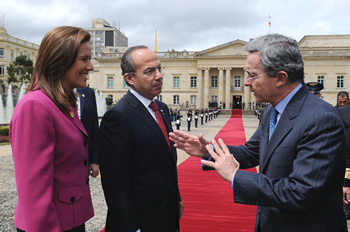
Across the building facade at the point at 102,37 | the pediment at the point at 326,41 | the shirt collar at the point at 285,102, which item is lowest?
the shirt collar at the point at 285,102

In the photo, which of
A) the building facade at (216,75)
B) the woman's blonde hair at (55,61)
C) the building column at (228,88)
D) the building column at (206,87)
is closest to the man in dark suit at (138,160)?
the woman's blonde hair at (55,61)

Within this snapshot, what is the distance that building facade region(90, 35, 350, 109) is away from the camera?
5216 centimetres

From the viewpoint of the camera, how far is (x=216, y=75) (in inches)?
2168

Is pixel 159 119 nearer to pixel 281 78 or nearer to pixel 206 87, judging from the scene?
pixel 281 78

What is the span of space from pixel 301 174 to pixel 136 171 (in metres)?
1.31

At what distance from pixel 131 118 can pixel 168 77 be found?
5314 cm

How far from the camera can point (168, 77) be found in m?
55.2

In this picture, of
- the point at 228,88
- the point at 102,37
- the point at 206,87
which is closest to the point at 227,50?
the point at 228,88

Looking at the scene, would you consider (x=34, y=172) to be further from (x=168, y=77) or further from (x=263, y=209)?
(x=168, y=77)

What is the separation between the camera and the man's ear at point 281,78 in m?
1.98

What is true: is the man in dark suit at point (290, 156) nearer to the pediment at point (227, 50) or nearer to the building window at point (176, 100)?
the pediment at point (227, 50)

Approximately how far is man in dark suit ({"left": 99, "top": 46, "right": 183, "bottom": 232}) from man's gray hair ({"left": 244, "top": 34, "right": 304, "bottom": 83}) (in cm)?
104

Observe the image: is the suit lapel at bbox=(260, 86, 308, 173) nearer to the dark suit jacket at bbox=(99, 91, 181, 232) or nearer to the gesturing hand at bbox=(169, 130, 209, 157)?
the gesturing hand at bbox=(169, 130, 209, 157)

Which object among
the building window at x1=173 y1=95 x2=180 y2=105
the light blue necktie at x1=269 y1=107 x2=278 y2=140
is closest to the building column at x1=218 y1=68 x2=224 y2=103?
the building window at x1=173 y1=95 x2=180 y2=105
